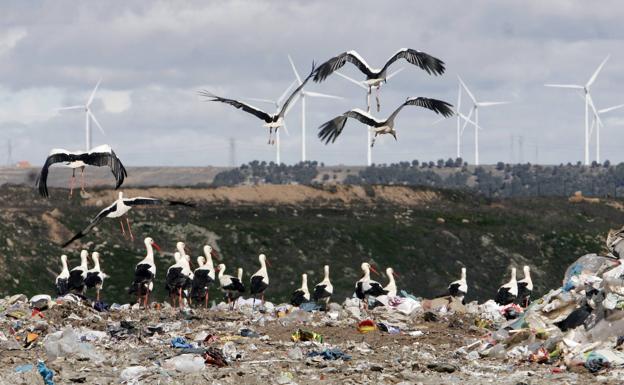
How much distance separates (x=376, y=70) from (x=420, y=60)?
5.58 ft

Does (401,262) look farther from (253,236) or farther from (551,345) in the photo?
(551,345)

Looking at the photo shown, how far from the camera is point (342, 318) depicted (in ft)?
82.5

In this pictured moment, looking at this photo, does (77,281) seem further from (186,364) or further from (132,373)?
(132,373)

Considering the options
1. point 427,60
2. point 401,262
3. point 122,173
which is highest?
point 427,60

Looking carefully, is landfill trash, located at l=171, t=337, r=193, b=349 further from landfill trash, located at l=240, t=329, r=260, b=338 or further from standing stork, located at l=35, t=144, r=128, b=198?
standing stork, located at l=35, t=144, r=128, b=198

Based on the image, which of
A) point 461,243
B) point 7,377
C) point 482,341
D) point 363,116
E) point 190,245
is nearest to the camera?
point 7,377

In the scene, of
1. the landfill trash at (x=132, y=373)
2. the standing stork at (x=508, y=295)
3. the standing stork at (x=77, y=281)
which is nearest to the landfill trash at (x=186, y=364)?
the landfill trash at (x=132, y=373)

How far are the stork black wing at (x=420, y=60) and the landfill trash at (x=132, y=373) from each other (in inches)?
384

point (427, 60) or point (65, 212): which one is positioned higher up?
point (427, 60)

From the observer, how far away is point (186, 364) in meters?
17.9

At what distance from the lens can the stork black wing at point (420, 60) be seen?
82.7 feet

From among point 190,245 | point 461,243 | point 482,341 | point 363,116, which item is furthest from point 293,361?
point 461,243

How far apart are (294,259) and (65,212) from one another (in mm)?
10473

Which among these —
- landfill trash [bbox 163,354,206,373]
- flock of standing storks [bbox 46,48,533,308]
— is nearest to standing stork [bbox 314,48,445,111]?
flock of standing storks [bbox 46,48,533,308]
